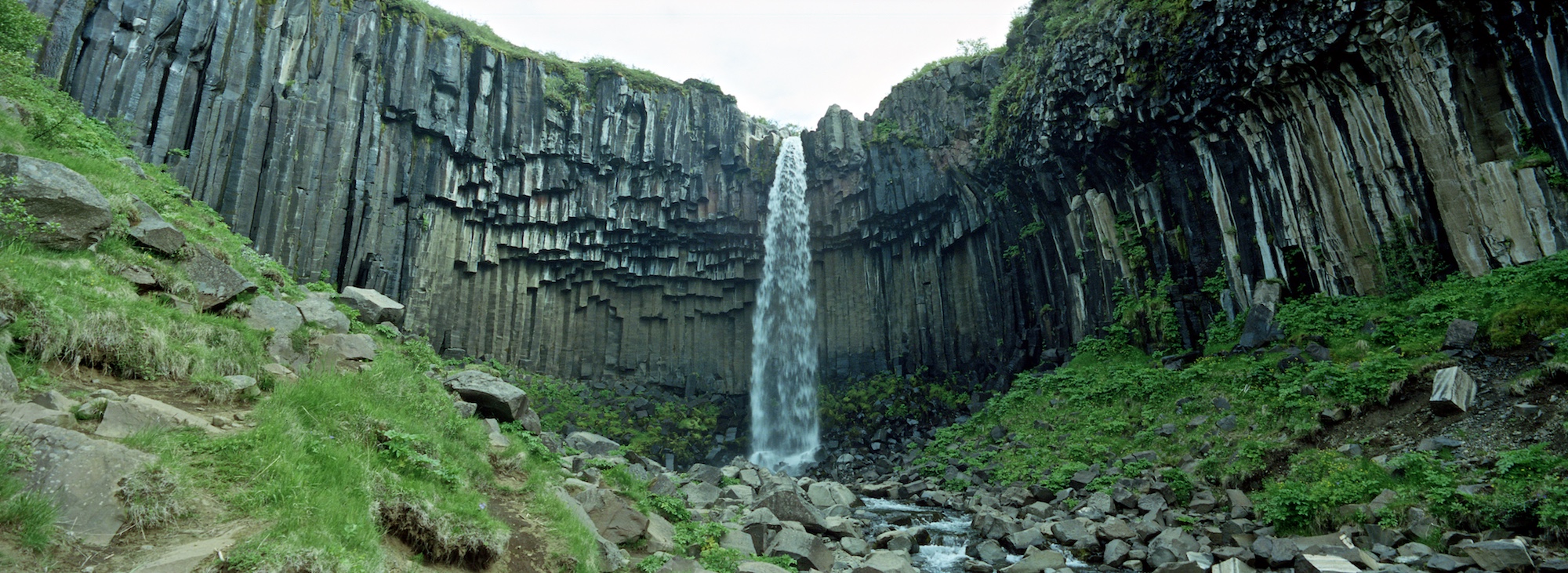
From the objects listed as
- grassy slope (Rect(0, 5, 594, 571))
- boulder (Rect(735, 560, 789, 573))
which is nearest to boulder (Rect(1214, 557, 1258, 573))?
boulder (Rect(735, 560, 789, 573))

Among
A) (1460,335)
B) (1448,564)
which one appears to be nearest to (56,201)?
(1448,564)

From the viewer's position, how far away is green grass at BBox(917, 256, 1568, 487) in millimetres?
11172

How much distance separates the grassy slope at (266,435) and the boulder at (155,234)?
0.15 meters

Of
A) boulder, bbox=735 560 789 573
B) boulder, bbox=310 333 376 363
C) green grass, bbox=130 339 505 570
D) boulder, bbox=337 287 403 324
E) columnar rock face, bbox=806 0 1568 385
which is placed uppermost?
columnar rock face, bbox=806 0 1568 385

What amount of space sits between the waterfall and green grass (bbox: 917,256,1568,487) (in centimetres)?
921

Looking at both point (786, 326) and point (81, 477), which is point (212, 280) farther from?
point (786, 326)

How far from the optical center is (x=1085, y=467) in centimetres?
1411

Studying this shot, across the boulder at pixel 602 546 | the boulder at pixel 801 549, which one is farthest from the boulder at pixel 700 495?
the boulder at pixel 602 546

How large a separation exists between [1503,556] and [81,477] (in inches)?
438

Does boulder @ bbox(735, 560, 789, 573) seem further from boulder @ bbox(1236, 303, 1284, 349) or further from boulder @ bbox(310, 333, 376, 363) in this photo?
boulder @ bbox(1236, 303, 1284, 349)

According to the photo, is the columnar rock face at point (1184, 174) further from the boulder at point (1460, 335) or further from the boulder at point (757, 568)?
the boulder at point (757, 568)

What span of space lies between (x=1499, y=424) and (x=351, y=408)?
13071 millimetres

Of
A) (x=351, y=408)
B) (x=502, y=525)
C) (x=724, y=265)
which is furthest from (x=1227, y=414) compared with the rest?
(x=724, y=265)

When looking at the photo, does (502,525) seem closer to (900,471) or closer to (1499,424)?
(1499,424)
